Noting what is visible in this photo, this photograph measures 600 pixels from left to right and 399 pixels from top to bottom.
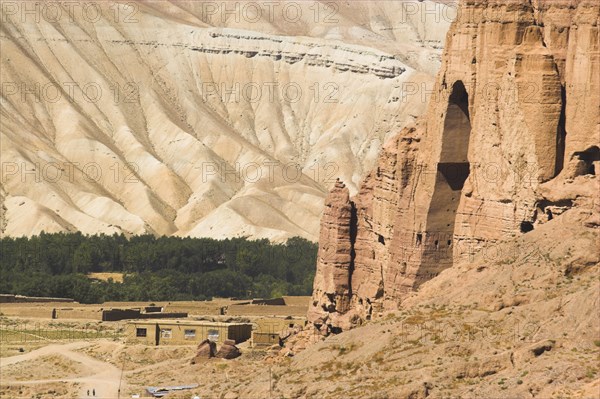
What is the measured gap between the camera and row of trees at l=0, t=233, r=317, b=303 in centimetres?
11069

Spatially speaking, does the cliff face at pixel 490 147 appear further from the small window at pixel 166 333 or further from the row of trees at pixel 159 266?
the row of trees at pixel 159 266

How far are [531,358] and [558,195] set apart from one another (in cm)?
848

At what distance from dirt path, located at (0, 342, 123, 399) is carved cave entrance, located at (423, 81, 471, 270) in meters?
12.4

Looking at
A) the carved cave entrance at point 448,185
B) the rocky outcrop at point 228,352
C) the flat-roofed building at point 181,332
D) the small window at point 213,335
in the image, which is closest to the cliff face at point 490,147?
the carved cave entrance at point 448,185

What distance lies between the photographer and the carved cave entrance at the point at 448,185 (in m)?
58.9

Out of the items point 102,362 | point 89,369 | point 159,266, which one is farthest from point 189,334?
point 159,266

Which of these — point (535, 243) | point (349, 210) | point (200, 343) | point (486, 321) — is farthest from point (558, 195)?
point (200, 343)

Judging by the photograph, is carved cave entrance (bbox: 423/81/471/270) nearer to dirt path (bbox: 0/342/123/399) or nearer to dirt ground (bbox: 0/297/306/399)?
dirt ground (bbox: 0/297/306/399)

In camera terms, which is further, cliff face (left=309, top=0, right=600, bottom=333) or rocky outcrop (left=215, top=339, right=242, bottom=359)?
rocky outcrop (left=215, top=339, right=242, bottom=359)

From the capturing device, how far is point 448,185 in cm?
5922

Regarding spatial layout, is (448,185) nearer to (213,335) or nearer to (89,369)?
(213,335)

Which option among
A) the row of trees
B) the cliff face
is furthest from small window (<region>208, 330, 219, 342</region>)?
→ the row of trees

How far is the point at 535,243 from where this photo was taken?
5234cm

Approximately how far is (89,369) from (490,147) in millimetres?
21552
